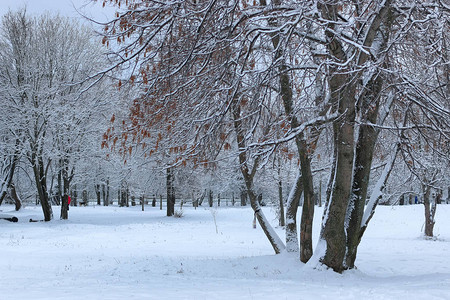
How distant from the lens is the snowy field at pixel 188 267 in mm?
5879

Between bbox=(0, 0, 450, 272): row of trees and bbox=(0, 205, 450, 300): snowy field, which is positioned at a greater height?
bbox=(0, 0, 450, 272): row of trees

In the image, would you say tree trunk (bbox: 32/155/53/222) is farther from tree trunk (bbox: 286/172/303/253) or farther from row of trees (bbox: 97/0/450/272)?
tree trunk (bbox: 286/172/303/253)

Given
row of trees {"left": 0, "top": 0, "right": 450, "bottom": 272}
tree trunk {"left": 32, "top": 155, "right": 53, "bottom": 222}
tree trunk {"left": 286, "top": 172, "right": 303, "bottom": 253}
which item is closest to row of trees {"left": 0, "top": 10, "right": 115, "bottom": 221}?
tree trunk {"left": 32, "top": 155, "right": 53, "bottom": 222}

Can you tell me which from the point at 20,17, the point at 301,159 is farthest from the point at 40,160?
the point at 301,159

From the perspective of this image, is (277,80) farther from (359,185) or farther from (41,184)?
(41,184)

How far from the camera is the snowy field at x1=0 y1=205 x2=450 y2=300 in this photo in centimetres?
588

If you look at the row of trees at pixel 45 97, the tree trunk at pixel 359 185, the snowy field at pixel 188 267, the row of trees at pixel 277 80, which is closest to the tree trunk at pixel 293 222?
the snowy field at pixel 188 267

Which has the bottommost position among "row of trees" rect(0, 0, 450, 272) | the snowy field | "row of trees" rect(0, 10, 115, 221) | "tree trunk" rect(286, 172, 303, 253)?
the snowy field

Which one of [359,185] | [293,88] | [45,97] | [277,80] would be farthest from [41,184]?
[359,185]

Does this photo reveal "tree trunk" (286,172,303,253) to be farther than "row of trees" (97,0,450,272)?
Yes

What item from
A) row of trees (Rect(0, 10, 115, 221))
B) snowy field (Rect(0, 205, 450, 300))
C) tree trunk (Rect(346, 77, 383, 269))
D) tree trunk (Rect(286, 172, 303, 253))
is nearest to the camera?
snowy field (Rect(0, 205, 450, 300))

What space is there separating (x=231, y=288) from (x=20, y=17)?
21890mm

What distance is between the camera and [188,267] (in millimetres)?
9555

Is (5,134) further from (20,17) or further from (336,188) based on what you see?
(336,188)
